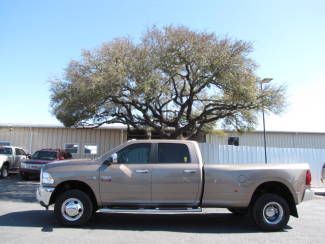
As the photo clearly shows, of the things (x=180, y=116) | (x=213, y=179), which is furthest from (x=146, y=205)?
(x=180, y=116)

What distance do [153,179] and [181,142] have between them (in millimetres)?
1142

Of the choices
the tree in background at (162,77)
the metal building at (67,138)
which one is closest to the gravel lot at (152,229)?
the tree in background at (162,77)

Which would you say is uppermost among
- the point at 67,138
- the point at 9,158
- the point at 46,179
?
the point at 67,138

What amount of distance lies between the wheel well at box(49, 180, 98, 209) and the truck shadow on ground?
59cm

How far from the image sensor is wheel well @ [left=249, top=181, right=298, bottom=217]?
30.5 ft

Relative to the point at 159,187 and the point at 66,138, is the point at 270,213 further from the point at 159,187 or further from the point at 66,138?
the point at 66,138

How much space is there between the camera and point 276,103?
21391 millimetres

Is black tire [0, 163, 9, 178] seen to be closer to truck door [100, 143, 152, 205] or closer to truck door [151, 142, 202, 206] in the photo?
truck door [100, 143, 152, 205]

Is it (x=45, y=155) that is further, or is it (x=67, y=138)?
(x=67, y=138)

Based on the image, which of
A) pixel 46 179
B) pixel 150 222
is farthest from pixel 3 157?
pixel 150 222

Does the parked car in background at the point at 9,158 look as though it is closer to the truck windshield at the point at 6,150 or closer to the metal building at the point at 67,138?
the truck windshield at the point at 6,150

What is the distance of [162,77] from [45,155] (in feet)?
27.2

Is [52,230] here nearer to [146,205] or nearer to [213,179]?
[146,205]

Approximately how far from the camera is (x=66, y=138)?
29.4m
